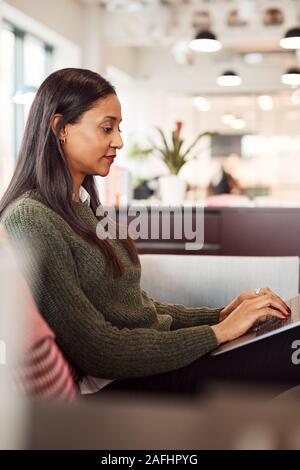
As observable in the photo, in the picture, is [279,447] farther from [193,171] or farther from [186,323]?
[193,171]

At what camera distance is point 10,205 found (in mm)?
1005

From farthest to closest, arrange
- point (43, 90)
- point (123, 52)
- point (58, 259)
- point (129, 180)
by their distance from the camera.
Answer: point (123, 52) → point (129, 180) → point (43, 90) → point (58, 259)

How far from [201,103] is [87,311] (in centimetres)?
793

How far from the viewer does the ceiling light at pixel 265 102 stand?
8330 millimetres

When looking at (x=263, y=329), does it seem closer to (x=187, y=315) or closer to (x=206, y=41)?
(x=187, y=315)

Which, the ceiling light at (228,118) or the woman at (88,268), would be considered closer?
the woman at (88,268)

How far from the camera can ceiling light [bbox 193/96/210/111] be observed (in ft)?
28.0

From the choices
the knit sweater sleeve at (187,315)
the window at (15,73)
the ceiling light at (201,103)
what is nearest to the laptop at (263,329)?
the knit sweater sleeve at (187,315)

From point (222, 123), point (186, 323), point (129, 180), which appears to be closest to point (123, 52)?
point (222, 123)

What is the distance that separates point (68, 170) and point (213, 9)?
208 inches

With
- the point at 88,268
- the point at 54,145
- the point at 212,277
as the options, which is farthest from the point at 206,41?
the point at 88,268

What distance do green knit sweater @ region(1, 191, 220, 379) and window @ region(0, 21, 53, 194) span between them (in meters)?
4.25

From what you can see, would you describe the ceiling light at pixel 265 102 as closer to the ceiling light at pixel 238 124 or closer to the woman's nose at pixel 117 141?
the ceiling light at pixel 238 124

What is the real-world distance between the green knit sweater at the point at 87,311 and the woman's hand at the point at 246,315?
1.2 inches
